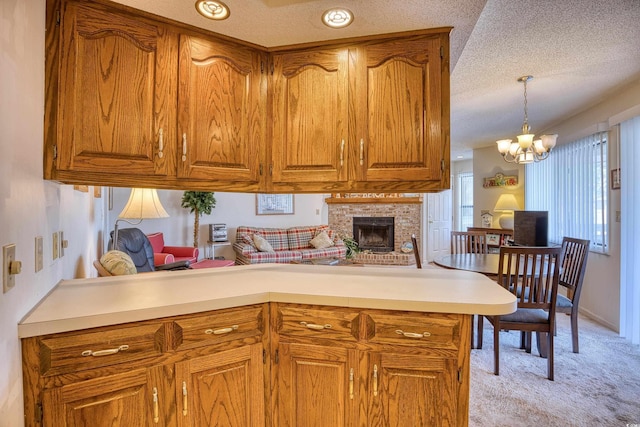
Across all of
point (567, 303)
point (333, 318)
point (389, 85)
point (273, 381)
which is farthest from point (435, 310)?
point (567, 303)

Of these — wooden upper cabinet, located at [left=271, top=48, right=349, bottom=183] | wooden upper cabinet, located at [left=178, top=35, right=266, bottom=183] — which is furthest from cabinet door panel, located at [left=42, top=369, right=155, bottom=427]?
wooden upper cabinet, located at [left=271, top=48, right=349, bottom=183]

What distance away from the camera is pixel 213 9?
57.7 inches

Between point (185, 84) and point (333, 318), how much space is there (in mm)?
1319

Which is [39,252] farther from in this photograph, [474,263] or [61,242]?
[474,263]

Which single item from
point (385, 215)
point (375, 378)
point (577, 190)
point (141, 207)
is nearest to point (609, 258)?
point (577, 190)

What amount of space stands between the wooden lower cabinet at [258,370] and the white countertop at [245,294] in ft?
0.15

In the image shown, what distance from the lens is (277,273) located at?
6.00 feet

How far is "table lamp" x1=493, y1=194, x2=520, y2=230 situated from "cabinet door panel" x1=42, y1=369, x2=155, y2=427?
5641 millimetres

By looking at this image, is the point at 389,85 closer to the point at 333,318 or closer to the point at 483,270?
the point at 333,318

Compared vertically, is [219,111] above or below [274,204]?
above

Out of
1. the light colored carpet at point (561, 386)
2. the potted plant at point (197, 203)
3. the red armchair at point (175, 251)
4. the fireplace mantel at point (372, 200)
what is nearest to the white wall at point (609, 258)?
the light colored carpet at point (561, 386)

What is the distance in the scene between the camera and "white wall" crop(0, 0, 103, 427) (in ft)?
3.11

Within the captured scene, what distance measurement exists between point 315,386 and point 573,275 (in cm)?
254

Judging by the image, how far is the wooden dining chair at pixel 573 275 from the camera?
2576 millimetres
